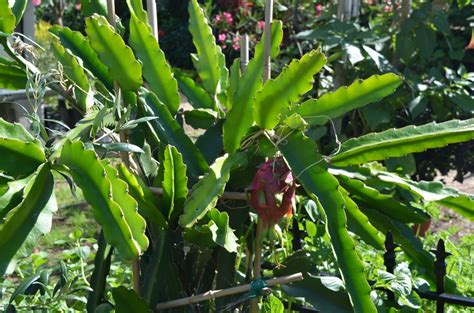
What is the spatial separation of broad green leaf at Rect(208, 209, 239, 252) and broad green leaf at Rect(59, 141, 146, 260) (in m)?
0.20

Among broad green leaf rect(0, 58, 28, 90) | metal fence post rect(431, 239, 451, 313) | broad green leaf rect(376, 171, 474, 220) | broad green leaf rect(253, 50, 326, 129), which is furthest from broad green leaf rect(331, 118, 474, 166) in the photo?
broad green leaf rect(0, 58, 28, 90)

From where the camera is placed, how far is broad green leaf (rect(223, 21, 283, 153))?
5.74 ft

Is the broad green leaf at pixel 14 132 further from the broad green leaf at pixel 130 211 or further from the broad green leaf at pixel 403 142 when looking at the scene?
the broad green leaf at pixel 403 142

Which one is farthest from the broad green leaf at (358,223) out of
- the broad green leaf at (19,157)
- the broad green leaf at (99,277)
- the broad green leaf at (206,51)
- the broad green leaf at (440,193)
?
the broad green leaf at (19,157)

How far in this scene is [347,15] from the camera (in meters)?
3.98

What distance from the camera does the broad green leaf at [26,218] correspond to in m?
1.49

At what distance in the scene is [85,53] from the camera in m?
1.98

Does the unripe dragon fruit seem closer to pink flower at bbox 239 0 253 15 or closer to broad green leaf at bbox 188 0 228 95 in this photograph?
broad green leaf at bbox 188 0 228 95

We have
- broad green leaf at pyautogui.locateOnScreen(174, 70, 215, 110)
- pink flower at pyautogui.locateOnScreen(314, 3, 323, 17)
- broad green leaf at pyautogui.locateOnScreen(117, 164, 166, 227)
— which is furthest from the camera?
pink flower at pyautogui.locateOnScreen(314, 3, 323, 17)

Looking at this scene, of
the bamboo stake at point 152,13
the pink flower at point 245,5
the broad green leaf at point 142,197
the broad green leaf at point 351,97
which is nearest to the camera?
the broad green leaf at point 142,197

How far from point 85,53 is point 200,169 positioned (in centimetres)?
46

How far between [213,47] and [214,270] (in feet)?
1.95

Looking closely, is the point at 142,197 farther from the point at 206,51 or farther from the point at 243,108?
the point at 206,51

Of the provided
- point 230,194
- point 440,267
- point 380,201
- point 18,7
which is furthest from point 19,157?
point 440,267
